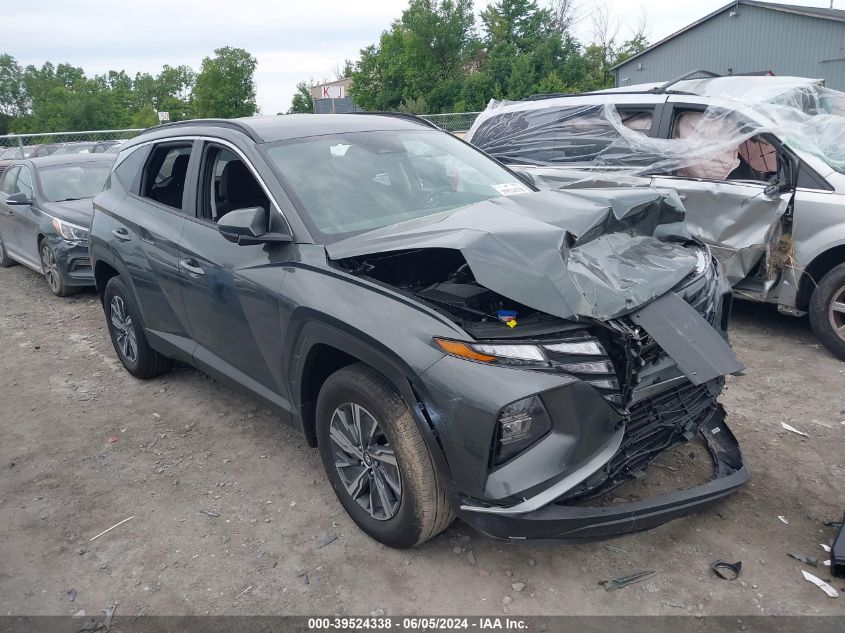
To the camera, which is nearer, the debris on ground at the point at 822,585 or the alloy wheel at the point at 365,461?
the debris on ground at the point at 822,585

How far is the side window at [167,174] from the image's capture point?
423 centimetres

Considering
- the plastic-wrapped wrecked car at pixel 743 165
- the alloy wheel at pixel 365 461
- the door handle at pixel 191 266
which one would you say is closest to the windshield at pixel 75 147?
the plastic-wrapped wrecked car at pixel 743 165

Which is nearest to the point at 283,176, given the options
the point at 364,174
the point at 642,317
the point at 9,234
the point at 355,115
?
the point at 364,174

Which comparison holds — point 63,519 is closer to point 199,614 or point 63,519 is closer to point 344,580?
point 199,614

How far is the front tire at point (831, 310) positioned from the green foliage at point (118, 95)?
159 ft

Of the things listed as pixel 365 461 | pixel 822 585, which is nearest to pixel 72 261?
pixel 365 461

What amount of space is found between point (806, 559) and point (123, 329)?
183 inches

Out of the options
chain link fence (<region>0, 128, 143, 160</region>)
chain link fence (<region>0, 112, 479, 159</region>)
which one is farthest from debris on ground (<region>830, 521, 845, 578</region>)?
→ chain link fence (<region>0, 128, 143, 160</region>)

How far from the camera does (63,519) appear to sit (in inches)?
138

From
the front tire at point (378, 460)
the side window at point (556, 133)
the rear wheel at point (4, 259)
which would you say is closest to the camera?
the front tire at point (378, 460)

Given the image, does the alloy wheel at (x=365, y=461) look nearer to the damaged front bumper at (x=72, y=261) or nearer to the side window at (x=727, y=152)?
the side window at (x=727, y=152)

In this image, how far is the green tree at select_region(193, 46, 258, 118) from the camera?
50550 mm

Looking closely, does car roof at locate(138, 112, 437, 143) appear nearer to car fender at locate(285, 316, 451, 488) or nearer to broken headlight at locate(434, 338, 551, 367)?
car fender at locate(285, 316, 451, 488)

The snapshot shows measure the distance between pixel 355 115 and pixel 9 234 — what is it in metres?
7.06
